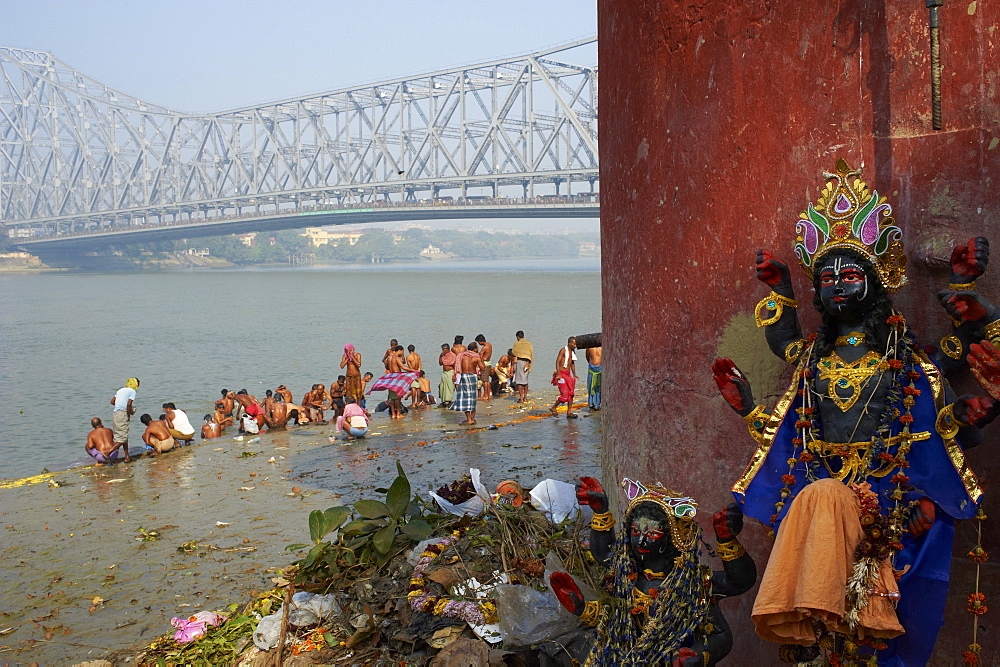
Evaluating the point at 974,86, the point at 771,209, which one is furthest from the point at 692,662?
the point at 974,86

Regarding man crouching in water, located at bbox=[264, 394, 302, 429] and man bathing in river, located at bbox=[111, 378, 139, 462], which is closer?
man bathing in river, located at bbox=[111, 378, 139, 462]

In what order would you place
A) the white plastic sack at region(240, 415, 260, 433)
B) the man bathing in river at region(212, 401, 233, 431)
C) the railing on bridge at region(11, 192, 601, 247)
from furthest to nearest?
the railing on bridge at region(11, 192, 601, 247) → the man bathing in river at region(212, 401, 233, 431) → the white plastic sack at region(240, 415, 260, 433)

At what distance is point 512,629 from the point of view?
3754 millimetres

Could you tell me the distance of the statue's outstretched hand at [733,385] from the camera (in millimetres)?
2895

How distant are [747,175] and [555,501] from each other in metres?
2.32

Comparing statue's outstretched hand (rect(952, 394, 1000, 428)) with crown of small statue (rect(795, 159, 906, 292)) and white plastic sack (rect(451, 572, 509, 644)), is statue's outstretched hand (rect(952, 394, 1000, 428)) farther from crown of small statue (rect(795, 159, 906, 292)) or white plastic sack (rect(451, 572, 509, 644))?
white plastic sack (rect(451, 572, 509, 644))

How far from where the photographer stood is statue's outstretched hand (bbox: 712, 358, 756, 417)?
289 cm

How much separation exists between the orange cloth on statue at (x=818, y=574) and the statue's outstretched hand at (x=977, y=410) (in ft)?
1.28

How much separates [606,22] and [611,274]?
1.25 metres

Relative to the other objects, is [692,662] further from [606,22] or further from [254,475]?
[254,475]

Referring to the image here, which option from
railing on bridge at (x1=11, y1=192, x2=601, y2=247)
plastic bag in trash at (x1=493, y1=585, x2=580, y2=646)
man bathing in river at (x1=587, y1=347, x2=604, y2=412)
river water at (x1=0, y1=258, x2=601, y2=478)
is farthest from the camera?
railing on bridge at (x1=11, y1=192, x2=601, y2=247)

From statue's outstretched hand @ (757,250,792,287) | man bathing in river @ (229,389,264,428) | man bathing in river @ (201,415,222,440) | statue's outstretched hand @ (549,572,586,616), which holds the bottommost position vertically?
man bathing in river @ (201,415,222,440)

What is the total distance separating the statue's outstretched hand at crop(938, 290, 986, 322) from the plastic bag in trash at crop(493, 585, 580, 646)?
Answer: 6.65 ft

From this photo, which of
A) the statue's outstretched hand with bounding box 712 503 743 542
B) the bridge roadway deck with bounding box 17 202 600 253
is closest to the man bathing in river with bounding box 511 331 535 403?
the statue's outstretched hand with bounding box 712 503 743 542
